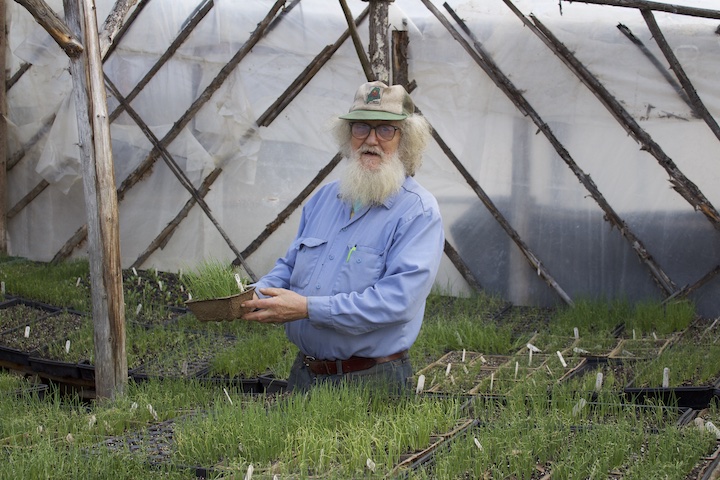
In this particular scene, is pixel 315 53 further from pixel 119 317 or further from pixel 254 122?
pixel 119 317

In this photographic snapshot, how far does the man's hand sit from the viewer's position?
3178 mm

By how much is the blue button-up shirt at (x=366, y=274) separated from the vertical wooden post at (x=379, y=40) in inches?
135

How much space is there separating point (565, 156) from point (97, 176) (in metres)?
3.50

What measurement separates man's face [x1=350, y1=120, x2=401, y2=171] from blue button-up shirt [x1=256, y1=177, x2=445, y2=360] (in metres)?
0.13

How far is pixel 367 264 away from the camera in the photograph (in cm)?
328

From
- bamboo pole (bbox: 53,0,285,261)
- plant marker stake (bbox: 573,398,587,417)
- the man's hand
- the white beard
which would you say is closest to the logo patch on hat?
the white beard

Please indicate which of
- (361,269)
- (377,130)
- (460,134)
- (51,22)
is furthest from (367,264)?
(460,134)

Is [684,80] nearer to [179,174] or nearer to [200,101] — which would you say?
[200,101]

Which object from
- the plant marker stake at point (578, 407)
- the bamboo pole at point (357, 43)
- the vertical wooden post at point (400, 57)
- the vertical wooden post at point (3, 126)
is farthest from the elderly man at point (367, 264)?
the vertical wooden post at point (3, 126)

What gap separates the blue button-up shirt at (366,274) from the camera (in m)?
3.16

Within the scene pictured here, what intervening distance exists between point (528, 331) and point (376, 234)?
3038mm

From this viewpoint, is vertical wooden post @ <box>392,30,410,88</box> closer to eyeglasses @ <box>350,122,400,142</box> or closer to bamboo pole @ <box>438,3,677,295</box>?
bamboo pole @ <box>438,3,677,295</box>

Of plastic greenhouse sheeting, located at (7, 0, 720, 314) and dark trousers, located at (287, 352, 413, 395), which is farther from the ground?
plastic greenhouse sheeting, located at (7, 0, 720, 314)

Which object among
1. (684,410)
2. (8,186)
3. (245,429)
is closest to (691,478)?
(684,410)
